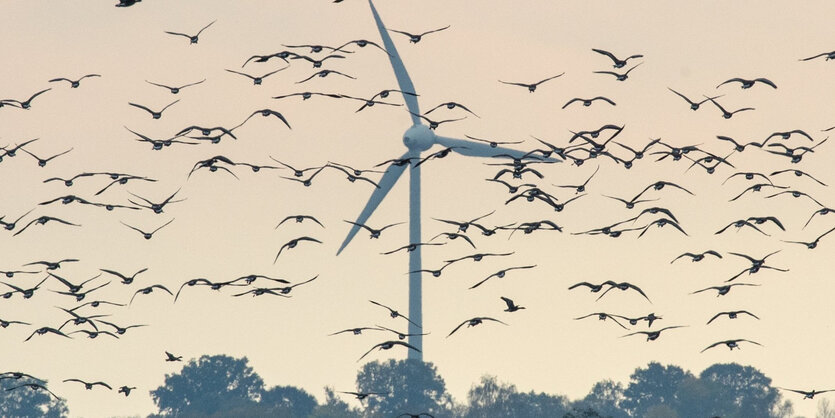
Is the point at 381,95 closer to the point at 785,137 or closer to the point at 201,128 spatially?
the point at 201,128

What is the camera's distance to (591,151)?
135 meters

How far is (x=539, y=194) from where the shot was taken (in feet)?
446

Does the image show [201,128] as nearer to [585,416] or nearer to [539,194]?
[539,194]

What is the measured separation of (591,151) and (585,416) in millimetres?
65161

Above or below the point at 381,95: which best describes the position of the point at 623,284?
below

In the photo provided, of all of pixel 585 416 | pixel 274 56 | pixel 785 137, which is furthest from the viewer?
pixel 585 416

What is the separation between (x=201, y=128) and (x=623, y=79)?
25.3m

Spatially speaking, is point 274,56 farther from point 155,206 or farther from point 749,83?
point 749,83

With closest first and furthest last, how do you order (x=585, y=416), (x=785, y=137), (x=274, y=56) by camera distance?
(x=274, y=56)
(x=785, y=137)
(x=585, y=416)

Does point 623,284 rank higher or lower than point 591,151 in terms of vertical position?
lower

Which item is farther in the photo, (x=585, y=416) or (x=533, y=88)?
(x=585, y=416)

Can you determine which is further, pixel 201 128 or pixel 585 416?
pixel 585 416

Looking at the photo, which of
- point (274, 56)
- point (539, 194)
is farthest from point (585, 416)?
point (274, 56)

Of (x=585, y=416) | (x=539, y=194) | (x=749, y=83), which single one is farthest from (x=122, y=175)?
(x=585, y=416)
